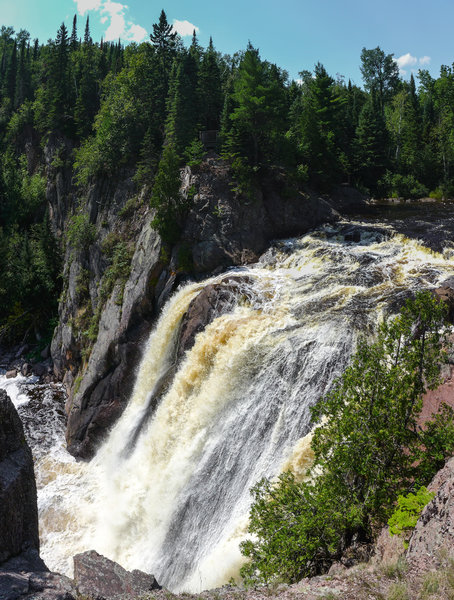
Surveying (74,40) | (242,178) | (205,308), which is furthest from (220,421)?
(74,40)

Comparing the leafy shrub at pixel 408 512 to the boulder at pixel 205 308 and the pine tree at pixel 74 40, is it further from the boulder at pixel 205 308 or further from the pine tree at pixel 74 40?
the pine tree at pixel 74 40

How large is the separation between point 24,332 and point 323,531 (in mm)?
35647

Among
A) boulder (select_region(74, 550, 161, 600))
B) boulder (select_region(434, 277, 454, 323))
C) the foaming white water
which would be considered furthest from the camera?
the foaming white water

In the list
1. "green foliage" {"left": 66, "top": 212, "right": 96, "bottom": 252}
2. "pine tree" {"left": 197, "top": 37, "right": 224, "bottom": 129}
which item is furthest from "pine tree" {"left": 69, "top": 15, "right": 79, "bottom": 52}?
"green foliage" {"left": 66, "top": 212, "right": 96, "bottom": 252}

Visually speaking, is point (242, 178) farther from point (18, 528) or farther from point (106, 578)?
point (18, 528)

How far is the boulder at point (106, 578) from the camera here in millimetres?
9547

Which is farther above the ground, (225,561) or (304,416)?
(304,416)

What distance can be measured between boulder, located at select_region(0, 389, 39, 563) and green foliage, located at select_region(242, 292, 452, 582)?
16.2ft

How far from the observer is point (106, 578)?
10.4 meters

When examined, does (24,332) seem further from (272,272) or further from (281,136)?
(281,136)

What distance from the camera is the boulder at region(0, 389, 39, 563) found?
29.2 feet

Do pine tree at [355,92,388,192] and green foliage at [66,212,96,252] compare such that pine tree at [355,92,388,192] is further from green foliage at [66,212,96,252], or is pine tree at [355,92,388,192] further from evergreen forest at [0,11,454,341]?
green foliage at [66,212,96,252]

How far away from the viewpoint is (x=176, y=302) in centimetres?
2444

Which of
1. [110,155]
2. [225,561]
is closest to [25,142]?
[110,155]
